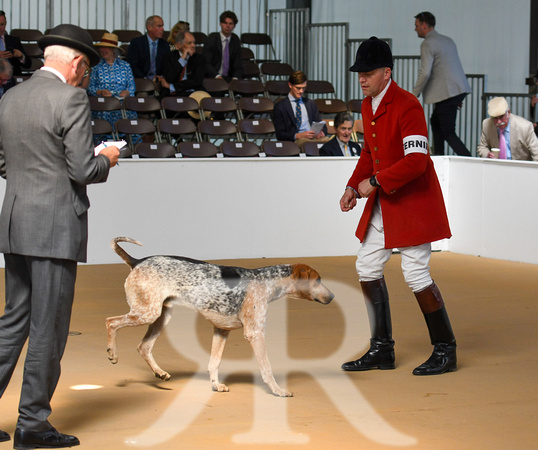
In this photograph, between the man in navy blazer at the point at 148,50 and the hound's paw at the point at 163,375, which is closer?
the hound's paw at the point at 163,375

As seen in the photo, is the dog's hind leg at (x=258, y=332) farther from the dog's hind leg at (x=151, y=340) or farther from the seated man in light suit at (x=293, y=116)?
the seated man in light suit at (x=293, y=116)

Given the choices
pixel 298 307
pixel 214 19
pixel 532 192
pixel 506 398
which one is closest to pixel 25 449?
pixel 506 398

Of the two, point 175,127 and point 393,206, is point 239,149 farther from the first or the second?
point 393,206

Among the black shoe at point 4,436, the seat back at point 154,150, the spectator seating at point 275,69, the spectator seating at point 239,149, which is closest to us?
the black shoe at point 4,436

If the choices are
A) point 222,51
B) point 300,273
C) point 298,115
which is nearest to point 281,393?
point 300,273

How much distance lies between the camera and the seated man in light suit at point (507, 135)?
28.3 ft

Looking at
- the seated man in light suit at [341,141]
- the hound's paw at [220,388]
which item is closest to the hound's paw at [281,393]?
the hound's paw at [220,388]

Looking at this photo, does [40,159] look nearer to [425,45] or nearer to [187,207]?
[187,207]

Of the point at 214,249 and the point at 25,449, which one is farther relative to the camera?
the point at 214,249

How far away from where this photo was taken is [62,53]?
3.46m

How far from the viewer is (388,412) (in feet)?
13.6

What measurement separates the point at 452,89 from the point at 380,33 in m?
4.36

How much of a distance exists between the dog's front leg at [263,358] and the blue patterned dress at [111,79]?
7040 millimetres

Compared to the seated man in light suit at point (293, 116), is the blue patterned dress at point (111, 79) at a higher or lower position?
higher
